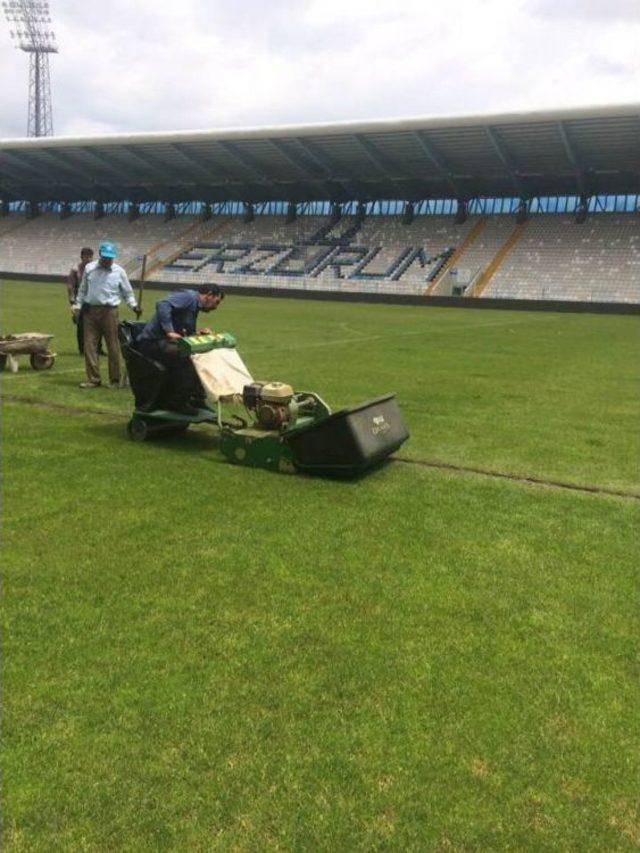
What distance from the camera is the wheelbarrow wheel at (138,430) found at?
275 inches

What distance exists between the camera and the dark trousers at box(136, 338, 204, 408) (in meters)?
6.68

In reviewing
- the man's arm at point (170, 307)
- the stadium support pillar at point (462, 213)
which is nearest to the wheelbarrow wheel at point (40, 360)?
the man's arm at point (170, 307)

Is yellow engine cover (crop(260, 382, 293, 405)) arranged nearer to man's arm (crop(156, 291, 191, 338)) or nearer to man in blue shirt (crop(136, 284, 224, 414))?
man in blue shirt (crop(136, 284, 224, 414))

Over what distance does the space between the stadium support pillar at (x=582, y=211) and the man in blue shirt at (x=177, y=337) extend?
46.2m

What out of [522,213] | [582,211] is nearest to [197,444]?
[582,211]

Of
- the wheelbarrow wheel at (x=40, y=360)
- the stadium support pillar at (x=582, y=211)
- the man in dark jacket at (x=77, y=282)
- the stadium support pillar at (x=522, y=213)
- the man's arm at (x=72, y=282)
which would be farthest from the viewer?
the stadium support pillar at (x=522, y=213)

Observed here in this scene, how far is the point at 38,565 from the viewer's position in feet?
13.3

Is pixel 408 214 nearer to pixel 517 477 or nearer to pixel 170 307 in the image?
pixel 170 307

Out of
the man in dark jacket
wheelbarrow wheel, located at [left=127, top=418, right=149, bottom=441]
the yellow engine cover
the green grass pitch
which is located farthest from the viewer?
the man in dark jacket

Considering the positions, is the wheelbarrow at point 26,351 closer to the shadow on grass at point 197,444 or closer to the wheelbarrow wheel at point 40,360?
the wheelbarrow wheel at point 40,360

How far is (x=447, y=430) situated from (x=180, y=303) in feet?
10.5

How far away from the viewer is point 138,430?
7.02 m

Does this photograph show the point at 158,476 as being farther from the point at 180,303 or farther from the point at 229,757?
the point at 229,757

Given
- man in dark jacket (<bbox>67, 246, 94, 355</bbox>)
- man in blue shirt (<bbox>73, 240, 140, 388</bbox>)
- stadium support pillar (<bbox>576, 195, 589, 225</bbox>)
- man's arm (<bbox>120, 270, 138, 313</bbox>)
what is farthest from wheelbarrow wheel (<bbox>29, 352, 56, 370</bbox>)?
stadium support pillar (<bbox>576, 195, 589, 225</bbox>)
